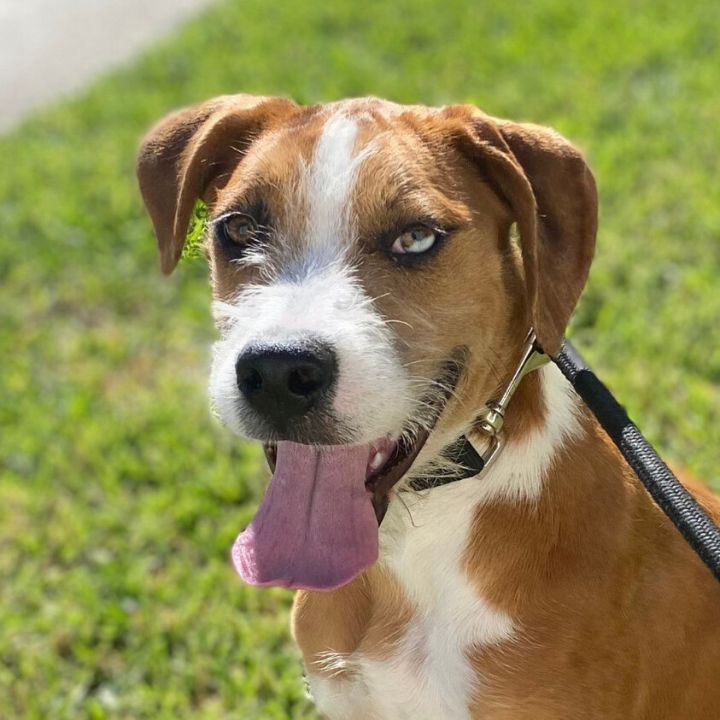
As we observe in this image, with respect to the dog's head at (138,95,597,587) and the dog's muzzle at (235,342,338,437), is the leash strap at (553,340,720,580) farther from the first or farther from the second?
the dog's muzzle at (235,342,338,437)

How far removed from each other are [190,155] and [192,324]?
3.69m

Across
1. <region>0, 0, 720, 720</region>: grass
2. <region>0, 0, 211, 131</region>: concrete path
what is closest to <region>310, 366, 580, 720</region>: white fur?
<region>0, 0, 720, 720</region>: grass

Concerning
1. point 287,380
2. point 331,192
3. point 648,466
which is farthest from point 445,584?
point 331,192

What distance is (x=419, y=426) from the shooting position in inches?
115

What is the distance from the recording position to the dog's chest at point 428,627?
3.07 meters

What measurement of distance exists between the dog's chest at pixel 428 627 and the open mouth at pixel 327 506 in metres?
0.21

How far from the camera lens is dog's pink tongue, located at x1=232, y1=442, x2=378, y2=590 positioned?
292 cm

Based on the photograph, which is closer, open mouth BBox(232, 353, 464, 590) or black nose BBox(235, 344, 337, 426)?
black nose BBox(235, 344, 337, 426)

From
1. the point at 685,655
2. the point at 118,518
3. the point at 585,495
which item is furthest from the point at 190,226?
the point at 118,518

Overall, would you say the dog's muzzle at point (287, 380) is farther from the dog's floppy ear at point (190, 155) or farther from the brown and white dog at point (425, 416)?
the dog's floppy ear at point (190, 155)

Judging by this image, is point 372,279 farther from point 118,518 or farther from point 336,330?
point 118,518

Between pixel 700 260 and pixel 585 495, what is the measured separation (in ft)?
12.7

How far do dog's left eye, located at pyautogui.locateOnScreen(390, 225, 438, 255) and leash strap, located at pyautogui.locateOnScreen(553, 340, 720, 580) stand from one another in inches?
23.3

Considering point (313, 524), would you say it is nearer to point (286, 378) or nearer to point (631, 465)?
point (286, 378)
